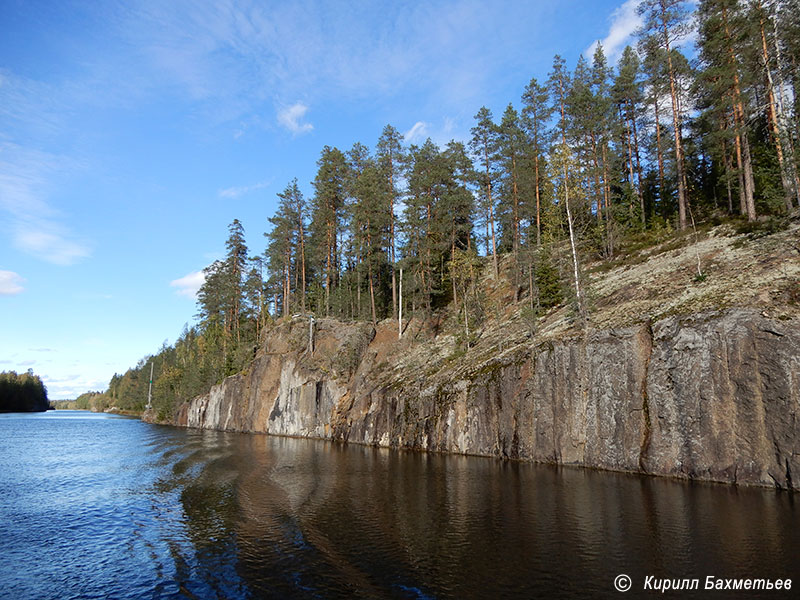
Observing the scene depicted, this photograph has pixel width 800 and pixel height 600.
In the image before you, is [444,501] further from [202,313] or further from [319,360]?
[202,313]

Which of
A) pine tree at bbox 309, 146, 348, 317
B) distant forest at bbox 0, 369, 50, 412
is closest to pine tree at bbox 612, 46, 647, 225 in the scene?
pine tree at bbox 309, 146, 348, 317

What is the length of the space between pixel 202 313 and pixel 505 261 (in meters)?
65.3

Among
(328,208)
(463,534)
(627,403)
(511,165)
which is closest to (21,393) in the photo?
(328,208)

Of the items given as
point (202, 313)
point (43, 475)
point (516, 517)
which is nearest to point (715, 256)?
point (516, 517)

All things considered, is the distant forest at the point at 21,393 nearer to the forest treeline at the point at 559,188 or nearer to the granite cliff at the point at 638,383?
the forest treeline at the point at 559,188

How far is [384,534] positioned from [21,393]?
199 meters

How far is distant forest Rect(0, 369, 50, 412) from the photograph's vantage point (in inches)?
5920

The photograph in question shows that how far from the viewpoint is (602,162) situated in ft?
158

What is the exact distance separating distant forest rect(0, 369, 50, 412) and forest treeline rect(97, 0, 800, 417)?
399ft

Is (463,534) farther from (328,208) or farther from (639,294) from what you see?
(328,208)

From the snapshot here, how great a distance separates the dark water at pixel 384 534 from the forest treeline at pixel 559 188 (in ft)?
50.7

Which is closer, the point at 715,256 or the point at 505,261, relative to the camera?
the point at 715,256

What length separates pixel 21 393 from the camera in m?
158

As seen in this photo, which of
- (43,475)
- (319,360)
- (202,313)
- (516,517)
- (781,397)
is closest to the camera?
(516,517)
